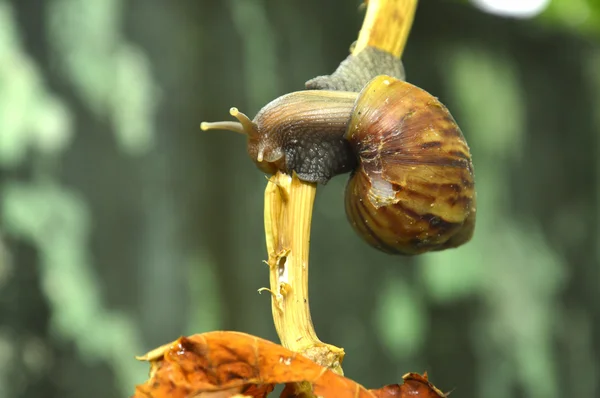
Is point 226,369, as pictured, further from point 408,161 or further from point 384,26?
point 384,26

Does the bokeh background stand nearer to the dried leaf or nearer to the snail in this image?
the snail

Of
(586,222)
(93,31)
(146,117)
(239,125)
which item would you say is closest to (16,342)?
(146,117)

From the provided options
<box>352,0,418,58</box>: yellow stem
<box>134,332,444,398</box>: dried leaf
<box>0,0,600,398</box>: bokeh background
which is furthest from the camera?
<box>0,0,600,398</box>: bokeh background

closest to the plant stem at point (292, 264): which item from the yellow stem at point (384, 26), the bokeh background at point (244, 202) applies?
the yellow stem at point (384, 26)

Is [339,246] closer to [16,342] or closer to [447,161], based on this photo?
[16,342]

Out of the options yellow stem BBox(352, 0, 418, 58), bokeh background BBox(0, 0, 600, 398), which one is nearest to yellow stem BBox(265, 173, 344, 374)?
yellow stem BBox(352, 0, 418, 58)

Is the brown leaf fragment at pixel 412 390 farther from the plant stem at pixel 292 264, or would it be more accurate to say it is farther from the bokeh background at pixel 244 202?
the bokeh background at pixel 244 202
